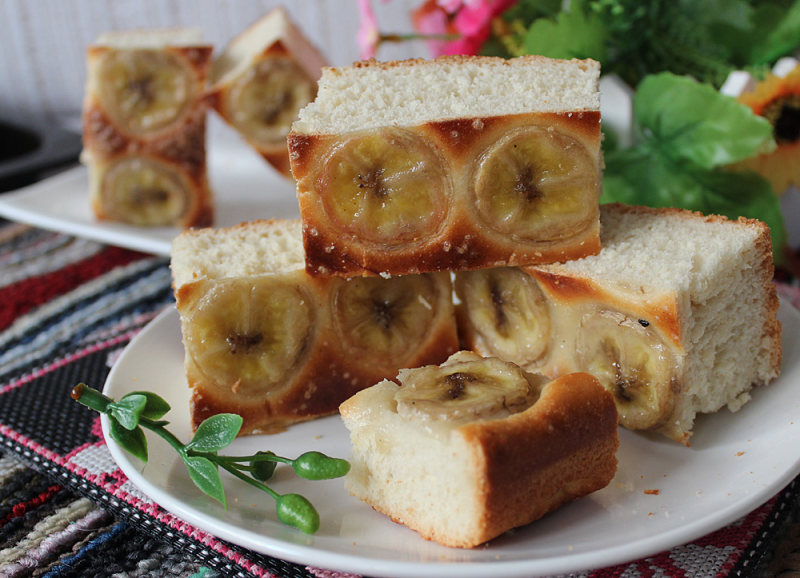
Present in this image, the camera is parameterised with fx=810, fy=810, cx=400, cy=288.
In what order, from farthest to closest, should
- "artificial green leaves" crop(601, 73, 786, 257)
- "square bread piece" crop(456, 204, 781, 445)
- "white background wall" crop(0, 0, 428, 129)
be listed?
"white background wall" crop(0, 0, 428, 129), "artificial green leaves" crop(601, 73, 786, 257), "square bread piece" crop(456, 204, 781, 445)

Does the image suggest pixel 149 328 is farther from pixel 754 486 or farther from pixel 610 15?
pixel 610 15

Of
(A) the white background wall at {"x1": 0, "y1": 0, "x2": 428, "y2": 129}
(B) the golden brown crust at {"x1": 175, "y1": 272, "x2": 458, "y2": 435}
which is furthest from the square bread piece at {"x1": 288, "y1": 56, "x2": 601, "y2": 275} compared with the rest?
(A) the white background wall at {"x1": 0, "y1": 0, "x2": 428, "y2": 129}

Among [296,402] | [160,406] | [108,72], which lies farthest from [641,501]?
[108,72]

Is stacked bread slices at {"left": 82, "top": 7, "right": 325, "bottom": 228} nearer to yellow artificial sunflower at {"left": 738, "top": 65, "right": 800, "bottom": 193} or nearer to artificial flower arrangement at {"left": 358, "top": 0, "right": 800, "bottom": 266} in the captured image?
artificial flower arrangement at {"left": 358, "top": 0, "right": 800, "bottom": 266}

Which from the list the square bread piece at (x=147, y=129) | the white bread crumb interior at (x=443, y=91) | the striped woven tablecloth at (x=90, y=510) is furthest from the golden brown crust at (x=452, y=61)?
the square bread piece at (x=147, y=129)

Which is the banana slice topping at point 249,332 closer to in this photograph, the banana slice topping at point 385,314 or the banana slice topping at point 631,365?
the banana slice topping at point 385,314

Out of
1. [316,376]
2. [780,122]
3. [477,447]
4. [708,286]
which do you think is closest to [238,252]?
[316,376]

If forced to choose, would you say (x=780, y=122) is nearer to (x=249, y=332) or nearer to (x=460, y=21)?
Answer: (x=460, y=21)
